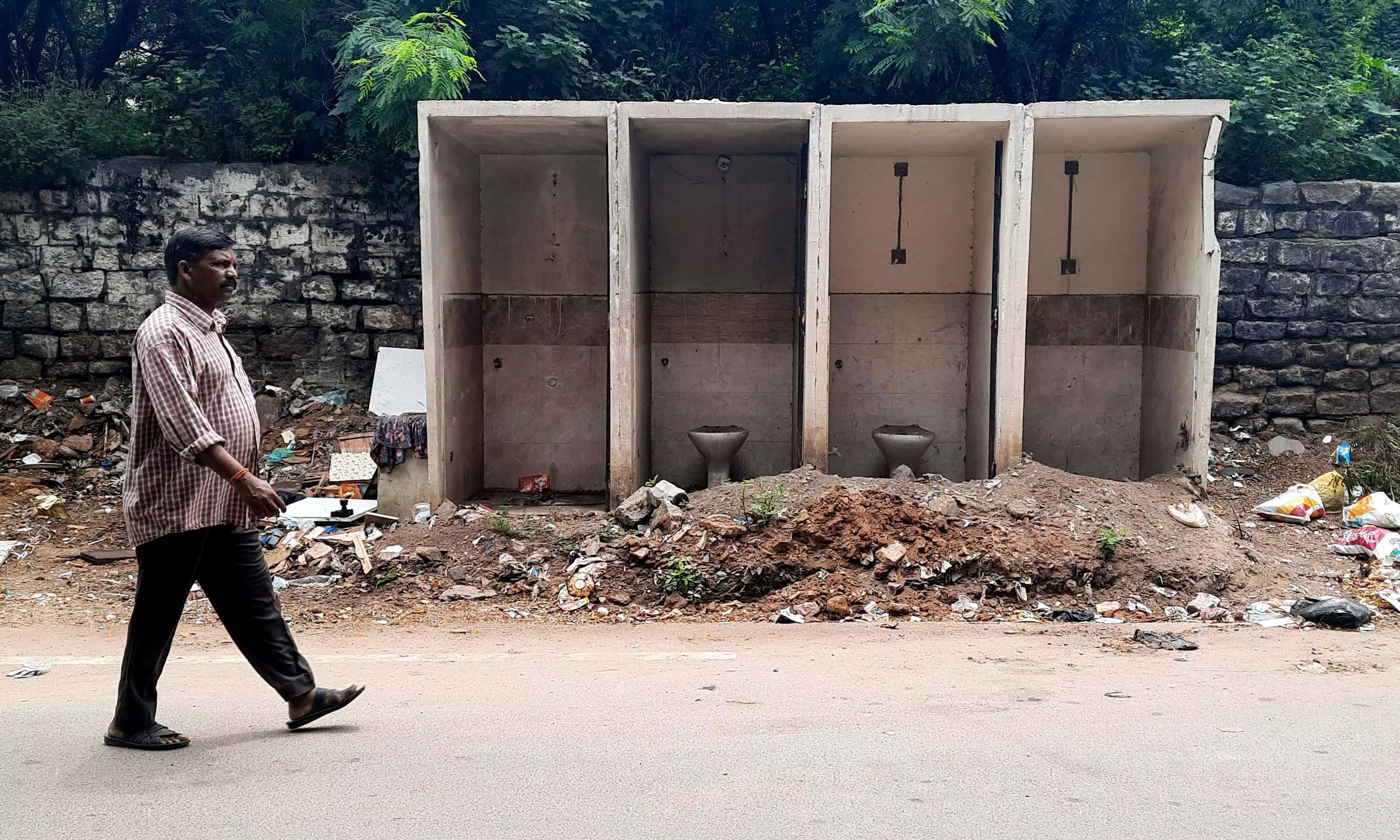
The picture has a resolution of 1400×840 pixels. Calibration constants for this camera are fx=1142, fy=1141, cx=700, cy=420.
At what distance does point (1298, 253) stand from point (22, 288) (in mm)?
13247

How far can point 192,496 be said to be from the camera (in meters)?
3.88

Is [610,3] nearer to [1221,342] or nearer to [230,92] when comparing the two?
[230,92]

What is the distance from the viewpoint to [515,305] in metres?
10.5

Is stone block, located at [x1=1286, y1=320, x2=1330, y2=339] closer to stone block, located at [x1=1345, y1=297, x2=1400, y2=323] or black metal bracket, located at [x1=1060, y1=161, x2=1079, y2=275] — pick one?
stone block, located at [x1=1345, y1=297, x2=1400, y2=323]

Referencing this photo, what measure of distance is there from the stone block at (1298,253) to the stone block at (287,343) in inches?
394

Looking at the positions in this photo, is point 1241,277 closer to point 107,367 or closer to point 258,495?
point 258,495

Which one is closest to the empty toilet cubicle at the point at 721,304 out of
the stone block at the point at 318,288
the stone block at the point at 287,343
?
the stone block at the point at 318,288

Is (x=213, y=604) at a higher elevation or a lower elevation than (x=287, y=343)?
lower

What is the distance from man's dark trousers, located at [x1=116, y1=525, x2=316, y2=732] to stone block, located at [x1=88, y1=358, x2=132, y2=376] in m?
9.41

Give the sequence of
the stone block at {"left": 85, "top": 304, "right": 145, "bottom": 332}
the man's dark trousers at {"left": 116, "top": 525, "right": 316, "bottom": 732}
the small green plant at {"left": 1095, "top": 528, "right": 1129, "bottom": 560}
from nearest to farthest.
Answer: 1. the man's dark trousers at {"left": 116, "top": 525, "right": 316, "bottom": 732}
2. the small green plant at {"left": 1095, "top": 528, "right": 1129, "bottom": 560}
3. the stone block at {"left": 85, "top": 304, "right": 145, "bottom": 332}

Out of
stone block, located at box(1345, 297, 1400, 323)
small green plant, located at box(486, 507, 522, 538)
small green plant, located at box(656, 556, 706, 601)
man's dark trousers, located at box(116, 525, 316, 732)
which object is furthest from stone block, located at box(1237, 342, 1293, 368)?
man's dark trousers, located at box(116, 525, 316, 732)

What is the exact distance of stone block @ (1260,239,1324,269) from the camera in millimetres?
11484

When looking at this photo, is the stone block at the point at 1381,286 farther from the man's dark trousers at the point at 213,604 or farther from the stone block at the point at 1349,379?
the man's dark trousers at the point at 213,604

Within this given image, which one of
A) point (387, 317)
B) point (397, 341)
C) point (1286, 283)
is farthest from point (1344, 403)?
point (387, 317)
